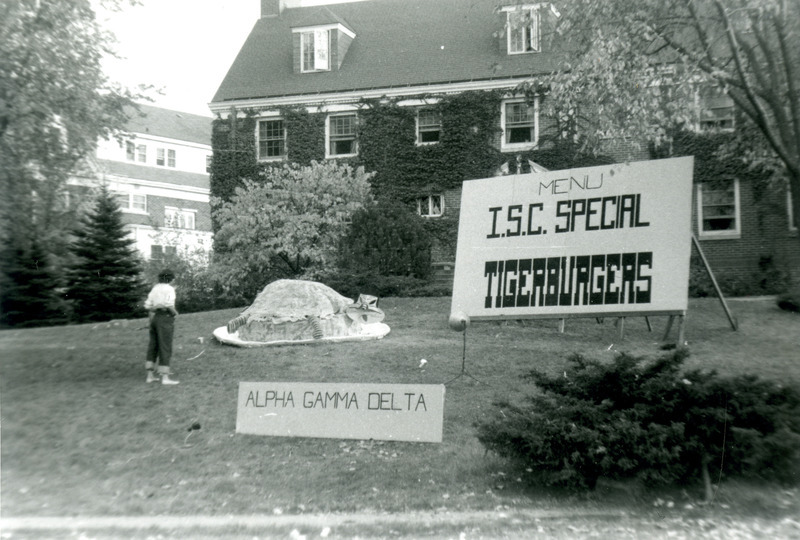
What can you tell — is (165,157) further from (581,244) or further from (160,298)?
(581,244)

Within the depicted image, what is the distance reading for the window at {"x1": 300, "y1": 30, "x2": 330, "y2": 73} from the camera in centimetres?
3009

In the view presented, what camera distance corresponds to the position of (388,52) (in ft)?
98.8

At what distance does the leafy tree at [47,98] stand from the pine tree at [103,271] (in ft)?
34.6

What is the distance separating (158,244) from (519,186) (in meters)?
25.2

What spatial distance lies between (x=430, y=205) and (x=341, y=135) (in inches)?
162

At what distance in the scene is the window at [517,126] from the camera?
1064 inches

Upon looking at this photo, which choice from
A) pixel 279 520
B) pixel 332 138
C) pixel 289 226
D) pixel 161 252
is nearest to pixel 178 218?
pixel 161 252

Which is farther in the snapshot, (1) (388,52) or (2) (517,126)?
(1) (388,52)

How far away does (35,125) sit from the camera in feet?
35.8

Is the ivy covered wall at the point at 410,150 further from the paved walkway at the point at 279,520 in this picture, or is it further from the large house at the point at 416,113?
the paved walkway at the point at 279,520

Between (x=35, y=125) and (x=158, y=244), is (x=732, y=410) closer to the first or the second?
(x=35, y=125)

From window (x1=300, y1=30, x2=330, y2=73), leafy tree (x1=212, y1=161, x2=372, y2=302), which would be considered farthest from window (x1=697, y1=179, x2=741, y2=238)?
window (x1=300, y1=30, x2=330, y2=73)

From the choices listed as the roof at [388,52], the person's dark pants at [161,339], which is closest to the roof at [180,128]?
the roof at [388,52]

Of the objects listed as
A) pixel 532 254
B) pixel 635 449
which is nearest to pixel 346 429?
pixel 635 449
